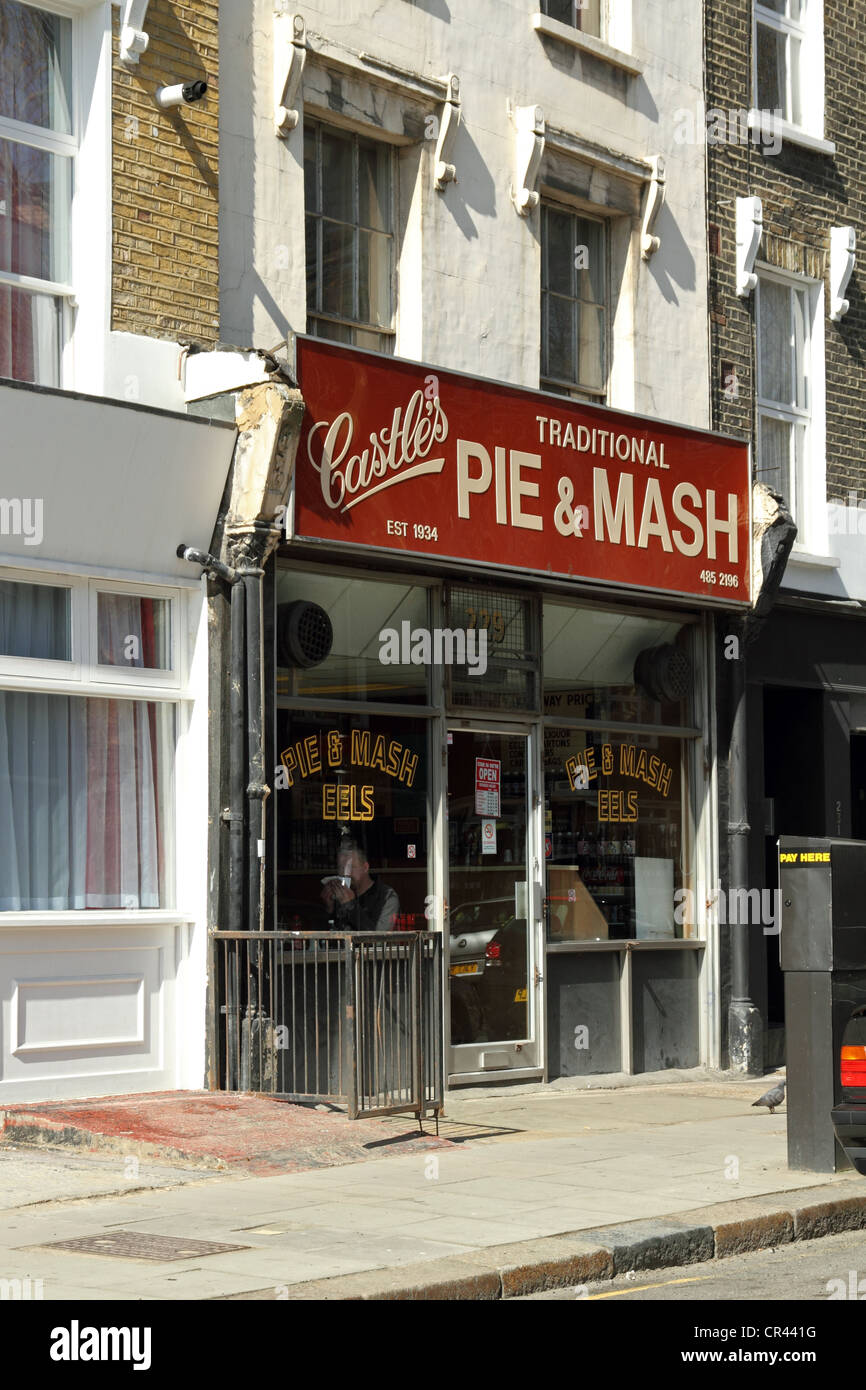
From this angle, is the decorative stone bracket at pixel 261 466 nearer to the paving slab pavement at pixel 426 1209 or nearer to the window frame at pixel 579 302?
the window frame at pixel 579 302

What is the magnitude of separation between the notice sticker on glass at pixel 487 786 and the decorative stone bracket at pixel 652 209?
15.3ft

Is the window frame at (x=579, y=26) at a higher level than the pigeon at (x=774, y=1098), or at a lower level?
higher

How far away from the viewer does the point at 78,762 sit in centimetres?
1148

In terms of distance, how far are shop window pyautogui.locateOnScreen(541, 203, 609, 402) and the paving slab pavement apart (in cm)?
638

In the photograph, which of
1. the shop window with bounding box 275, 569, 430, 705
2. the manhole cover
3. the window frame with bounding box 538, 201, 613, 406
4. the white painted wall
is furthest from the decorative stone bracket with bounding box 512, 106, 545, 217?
the manhole cover

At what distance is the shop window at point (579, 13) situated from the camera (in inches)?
589

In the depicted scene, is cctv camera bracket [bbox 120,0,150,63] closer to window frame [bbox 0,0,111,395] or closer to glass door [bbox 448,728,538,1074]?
window frame [bbox 0,0,111,395]

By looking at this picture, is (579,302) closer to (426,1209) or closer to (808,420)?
(808,420)

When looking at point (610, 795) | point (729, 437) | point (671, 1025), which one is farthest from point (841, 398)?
point (671, 1025)

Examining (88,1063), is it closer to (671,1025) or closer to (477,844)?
(477,844)

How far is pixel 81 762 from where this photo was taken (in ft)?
37.7

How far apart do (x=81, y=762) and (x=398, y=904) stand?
109 inches

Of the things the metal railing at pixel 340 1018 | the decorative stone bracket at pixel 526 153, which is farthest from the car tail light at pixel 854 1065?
the decorative stone bracket at pixel 526 153

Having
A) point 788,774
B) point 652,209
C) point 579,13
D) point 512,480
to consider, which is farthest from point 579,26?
point 788,774
